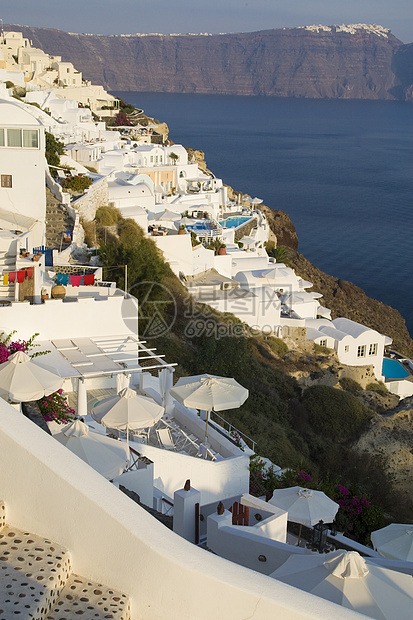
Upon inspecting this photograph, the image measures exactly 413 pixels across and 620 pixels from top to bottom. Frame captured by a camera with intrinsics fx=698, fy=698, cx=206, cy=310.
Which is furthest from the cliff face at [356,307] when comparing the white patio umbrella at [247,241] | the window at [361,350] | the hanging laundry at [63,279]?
the hanging laundry at [63,279]

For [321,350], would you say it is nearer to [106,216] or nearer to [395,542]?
[106,216]

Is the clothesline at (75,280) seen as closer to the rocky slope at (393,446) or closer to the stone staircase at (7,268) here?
the stone staircase at (7,268)

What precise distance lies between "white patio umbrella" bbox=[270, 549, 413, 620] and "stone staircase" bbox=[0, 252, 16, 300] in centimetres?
864

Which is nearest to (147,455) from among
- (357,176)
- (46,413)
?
(46,413)

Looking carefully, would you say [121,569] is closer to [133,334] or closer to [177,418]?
[177,418]

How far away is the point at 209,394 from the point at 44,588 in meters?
5.91

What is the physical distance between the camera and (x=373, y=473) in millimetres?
15953

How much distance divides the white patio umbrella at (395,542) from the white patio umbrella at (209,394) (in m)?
2.36

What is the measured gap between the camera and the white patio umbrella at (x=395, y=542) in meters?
7.62

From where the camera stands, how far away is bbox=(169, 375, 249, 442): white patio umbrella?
8.95m

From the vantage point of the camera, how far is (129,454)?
26.3 ft

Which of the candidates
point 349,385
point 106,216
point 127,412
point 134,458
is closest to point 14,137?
point 106,216

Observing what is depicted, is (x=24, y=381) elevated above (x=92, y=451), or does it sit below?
above

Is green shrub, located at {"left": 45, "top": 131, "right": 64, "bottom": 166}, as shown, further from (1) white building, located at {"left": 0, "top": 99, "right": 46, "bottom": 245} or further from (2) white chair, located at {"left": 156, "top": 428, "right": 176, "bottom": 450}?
(2) white chair, located at {"left": 156, "top": 428, "right": 176, "bottom": 450}
